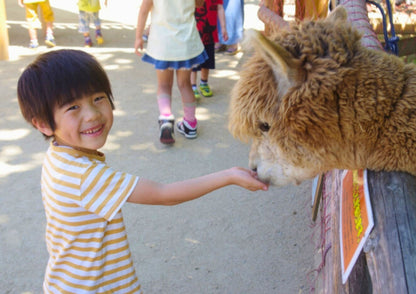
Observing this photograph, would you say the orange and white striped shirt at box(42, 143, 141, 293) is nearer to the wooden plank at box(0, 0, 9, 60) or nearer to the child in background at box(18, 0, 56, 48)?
the wooden plank at box(0, 0, 9, 60)

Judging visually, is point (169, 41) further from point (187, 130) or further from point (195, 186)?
point (195, 186)

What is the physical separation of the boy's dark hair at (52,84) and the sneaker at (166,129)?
9.58ft

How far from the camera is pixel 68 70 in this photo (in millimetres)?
1834

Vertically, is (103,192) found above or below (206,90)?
above

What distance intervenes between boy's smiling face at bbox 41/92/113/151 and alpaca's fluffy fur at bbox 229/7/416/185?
627 mm

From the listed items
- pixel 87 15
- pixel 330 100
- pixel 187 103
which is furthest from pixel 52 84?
pixel 87 15

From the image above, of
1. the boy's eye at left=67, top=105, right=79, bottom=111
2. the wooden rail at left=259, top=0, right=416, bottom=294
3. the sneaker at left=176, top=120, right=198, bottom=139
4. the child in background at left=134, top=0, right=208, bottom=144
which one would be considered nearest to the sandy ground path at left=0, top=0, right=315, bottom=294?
the sneaker at left=176, top=120, right=198, bottom=139

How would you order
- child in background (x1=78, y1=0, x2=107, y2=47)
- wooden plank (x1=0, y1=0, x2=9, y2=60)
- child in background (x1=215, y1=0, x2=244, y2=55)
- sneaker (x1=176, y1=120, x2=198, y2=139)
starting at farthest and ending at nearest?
child in background (x1=78, y1=0, x2=107, y2=47)
child in background (x1=215, y1=0, x2=244, y2=55)
wooden plank (x1=0, y1=0, x2=9, y2=60)
sneaker (x1=176, y1=120, x2=198, y2=139)

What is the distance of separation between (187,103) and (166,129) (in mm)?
397

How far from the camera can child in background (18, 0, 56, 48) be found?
7646 mm

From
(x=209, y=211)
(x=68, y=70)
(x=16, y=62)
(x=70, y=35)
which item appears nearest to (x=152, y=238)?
(x=209, y=211)

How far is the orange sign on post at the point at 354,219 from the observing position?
141 cm

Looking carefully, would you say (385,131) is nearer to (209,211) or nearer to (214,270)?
(214,270)

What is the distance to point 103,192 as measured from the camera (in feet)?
5.90
